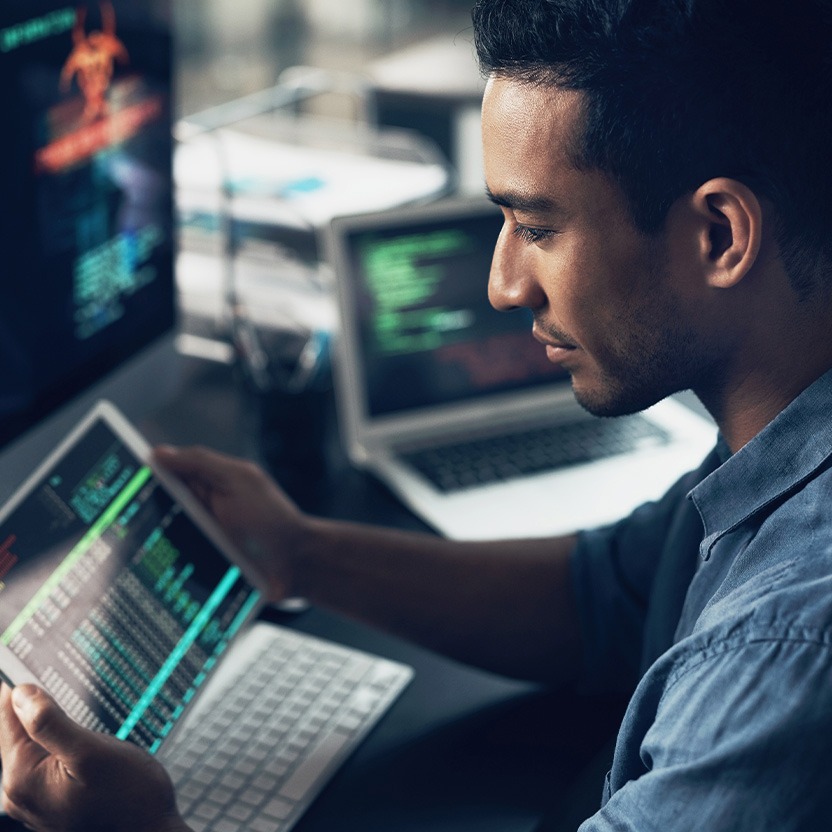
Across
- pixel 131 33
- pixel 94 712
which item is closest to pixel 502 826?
pixel 94 712

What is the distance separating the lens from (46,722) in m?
0.81

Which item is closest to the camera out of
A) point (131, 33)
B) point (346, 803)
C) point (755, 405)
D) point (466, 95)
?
point (755, 405)

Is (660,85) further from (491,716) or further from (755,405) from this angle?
(491,716)

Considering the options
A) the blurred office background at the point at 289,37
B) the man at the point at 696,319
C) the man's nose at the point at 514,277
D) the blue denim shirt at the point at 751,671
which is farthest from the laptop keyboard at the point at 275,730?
the blurred office background at the point at 289,37

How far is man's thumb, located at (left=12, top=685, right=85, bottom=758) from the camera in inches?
31.7

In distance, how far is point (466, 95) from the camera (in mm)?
2355

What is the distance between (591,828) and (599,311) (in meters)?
0.36

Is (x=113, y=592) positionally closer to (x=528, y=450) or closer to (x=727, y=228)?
(x=727, y=228)

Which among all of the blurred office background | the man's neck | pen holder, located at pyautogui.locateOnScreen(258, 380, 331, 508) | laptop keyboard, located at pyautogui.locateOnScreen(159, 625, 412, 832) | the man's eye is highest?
the blurred office background

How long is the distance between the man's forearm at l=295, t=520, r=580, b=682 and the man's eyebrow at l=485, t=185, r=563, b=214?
1.36 ft

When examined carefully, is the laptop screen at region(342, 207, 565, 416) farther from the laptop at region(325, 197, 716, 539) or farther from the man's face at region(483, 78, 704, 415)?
the man's face at region(483, 78, 704, 415)

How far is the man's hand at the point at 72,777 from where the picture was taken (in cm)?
81

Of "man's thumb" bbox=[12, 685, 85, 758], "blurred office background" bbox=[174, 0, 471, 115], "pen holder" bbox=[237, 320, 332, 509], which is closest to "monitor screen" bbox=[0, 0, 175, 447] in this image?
"pen holder" bbox=[237, 320, 332, 509]

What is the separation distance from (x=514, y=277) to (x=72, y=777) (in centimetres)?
48
